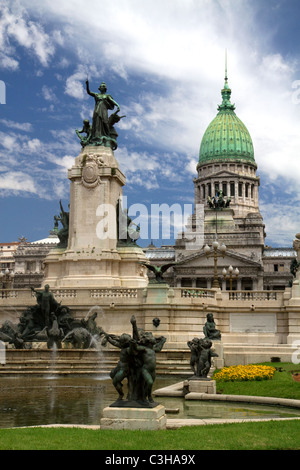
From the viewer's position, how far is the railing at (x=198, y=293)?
108 feet

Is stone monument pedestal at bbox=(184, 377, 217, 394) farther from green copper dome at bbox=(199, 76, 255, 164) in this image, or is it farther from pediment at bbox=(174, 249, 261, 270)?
green copper dome at bbox=(199, 76, 255, 164)

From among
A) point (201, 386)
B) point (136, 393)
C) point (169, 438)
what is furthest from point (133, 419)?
point (201, 386)

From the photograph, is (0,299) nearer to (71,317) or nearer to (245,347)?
(71,317)

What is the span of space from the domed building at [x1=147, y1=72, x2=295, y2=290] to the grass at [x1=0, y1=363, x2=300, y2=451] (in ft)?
215

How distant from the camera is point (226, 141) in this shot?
13550 cm

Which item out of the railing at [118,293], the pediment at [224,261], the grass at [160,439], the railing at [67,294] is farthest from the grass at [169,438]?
the pediment at [224,261]

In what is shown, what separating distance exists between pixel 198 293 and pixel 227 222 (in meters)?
84.7

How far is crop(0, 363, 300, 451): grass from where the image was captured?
31.8 feet

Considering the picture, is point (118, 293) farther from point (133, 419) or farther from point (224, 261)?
point (224, 261)

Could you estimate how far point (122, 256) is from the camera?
122 feet

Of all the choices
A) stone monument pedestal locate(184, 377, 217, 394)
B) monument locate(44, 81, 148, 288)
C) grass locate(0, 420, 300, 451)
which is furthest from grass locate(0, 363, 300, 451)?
monument locate(44, 81, 148, 288)

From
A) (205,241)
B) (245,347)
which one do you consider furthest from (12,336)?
(205,241)
